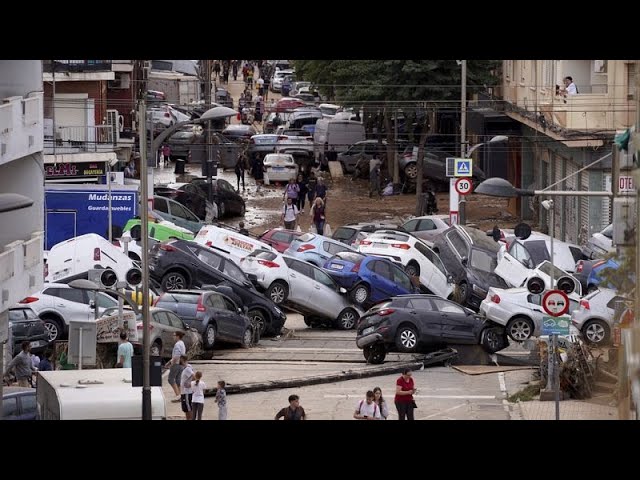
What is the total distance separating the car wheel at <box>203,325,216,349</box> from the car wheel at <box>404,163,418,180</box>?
82.4 feet

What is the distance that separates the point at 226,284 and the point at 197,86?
42.5 metres

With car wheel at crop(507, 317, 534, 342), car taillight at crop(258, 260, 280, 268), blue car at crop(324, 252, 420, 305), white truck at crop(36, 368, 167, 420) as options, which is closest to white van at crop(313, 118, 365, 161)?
blue car at crop(324, 252, 420, 305)

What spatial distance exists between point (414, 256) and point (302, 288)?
392 cm

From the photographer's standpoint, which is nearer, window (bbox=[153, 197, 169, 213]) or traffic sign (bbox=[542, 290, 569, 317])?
traffic sign (bbox=[542, 290, 569, 317])

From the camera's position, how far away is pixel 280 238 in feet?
116

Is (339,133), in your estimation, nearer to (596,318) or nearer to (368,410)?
(596,318)

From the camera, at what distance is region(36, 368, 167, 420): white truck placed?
18812 millimetres

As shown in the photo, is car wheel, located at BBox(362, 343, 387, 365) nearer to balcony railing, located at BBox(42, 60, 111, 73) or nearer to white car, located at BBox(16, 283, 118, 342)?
white car, located at BBox(16, 283, 118, 342)

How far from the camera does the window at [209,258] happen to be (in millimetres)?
30309

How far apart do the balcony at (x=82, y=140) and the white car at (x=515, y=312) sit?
69.0ft

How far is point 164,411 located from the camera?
20094 mm
